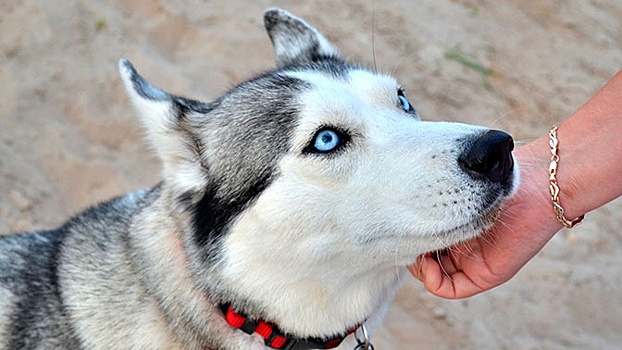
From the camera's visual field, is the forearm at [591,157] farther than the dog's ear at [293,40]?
No

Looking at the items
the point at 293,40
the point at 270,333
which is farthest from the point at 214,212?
the point at 293,40

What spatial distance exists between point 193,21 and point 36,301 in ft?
12.0

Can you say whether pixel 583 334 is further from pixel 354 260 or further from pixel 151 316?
pixel 151 316

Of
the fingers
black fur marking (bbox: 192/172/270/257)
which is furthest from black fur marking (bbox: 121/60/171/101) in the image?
the fingers

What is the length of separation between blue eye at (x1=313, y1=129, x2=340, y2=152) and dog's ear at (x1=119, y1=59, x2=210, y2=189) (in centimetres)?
56

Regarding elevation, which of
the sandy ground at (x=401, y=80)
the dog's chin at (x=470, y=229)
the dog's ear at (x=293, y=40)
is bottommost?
the sandy ground at (x=401, y=80)

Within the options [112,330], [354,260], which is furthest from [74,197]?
[354,260]

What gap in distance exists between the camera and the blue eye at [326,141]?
2783mm

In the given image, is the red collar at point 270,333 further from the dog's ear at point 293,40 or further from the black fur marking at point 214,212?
the dog's ear at point 293,40

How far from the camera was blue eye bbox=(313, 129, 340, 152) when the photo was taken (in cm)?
278

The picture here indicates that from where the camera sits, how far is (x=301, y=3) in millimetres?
6617

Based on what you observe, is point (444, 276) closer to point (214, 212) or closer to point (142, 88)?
point (214, 212)

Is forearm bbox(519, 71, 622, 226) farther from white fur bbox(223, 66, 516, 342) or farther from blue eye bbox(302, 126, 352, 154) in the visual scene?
blue eye bbox(302, 126, 352, 154)

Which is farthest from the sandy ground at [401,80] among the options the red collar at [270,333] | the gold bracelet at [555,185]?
the gold bracelet at [555,185]
